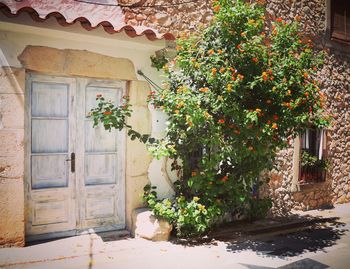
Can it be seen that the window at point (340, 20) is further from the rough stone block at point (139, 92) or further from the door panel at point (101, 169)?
the door panel at point (101, 169)

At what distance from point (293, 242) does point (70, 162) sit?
3.94m

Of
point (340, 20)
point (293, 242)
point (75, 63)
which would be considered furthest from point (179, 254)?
point (340, 20)

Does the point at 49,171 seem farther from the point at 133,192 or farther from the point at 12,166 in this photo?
the point at 133,192

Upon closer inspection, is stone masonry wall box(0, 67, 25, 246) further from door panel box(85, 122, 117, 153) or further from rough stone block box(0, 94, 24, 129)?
door panel box(85, 122, 117, 153)

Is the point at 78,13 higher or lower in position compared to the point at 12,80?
higher

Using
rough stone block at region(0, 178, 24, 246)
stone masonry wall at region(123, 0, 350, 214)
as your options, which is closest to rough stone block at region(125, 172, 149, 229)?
rough stone block at region(0, 178, 24, 246)

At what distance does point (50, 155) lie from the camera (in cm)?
481

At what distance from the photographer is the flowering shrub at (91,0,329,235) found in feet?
14.8

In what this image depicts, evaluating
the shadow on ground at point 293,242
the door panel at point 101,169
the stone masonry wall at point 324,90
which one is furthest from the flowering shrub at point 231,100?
the stone masonry wall at point 324,90

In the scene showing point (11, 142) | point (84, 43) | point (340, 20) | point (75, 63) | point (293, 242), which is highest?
point (340, 20)

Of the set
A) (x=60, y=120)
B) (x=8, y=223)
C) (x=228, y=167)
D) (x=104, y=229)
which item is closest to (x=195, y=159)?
(x=228, y=167)

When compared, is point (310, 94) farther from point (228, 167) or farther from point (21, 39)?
point (21, 39)

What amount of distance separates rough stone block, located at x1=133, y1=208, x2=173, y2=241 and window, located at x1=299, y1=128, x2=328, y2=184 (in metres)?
4.13

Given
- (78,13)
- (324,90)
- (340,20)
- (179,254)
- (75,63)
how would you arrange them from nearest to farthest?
(179,254)
(75,63)
(78,13)
(324,90)
(340,20)
